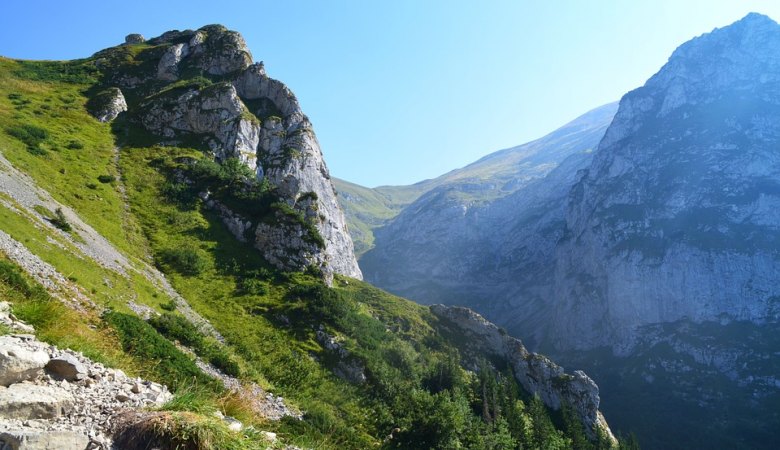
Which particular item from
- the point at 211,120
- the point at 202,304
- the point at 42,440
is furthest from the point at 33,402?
the point at 211,120

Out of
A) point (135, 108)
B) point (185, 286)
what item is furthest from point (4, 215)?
point (135, 108)

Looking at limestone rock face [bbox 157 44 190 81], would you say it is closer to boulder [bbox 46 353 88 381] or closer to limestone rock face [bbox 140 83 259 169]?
limestone rock face [bbox 140 83 259 169]

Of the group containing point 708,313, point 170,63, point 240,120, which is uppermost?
point 170,63

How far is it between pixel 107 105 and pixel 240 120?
28.7m

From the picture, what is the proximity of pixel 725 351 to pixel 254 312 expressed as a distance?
179684 mm

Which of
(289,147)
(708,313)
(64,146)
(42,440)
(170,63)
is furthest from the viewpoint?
(708,313)

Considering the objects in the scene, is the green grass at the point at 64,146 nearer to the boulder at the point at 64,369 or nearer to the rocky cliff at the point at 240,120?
the rocky cliff at the point at 240,120

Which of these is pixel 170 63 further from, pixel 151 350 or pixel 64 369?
pixel 64 369

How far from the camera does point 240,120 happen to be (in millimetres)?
100625

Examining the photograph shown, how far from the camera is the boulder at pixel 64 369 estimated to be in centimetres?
995

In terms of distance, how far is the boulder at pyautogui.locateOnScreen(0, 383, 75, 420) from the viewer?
27.2 feet

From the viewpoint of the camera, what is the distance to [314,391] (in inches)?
1634

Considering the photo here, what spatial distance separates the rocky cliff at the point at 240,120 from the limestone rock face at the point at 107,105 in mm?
218

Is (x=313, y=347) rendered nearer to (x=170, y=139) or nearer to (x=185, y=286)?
(x=185, y=286)
